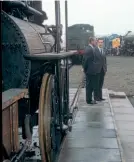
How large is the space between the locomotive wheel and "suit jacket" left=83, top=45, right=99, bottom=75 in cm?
543

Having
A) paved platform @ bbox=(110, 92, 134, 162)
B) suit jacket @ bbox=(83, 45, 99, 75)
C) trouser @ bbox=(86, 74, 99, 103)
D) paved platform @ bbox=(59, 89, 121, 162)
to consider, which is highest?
suit jacket @ bbox=(83, 45, 99, 75)

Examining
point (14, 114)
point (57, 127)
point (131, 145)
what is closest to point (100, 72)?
point (131, 145)

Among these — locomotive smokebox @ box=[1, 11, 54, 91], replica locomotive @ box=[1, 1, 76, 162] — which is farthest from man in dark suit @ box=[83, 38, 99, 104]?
locomotive smokebox @ box=[1, 11, 54, 91]

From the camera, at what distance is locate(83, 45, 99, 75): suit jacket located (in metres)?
9.45

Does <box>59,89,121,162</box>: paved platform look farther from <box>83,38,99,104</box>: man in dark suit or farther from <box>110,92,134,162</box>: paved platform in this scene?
<box>83,38,99,104</box>: man in dark suit

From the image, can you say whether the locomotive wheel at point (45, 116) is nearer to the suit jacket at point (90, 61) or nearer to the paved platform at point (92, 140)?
the paved platform at point (92, 140)

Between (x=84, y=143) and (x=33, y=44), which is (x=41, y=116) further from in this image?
(x=84, y=143)

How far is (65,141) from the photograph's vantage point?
6.08m

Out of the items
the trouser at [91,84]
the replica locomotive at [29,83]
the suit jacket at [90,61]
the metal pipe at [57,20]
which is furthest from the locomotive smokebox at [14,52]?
the trouser at [91,84]

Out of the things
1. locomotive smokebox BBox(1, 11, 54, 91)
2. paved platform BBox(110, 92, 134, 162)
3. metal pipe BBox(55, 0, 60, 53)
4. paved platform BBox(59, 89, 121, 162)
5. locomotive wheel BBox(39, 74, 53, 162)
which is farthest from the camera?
paved platform BBox(110, 92, 134, 162)

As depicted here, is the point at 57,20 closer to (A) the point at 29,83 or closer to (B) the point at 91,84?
(A) the point at 29,83

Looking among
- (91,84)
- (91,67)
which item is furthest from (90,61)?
(91,84)

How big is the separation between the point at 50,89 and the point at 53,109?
16.1 inches

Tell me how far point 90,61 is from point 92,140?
3558mm
